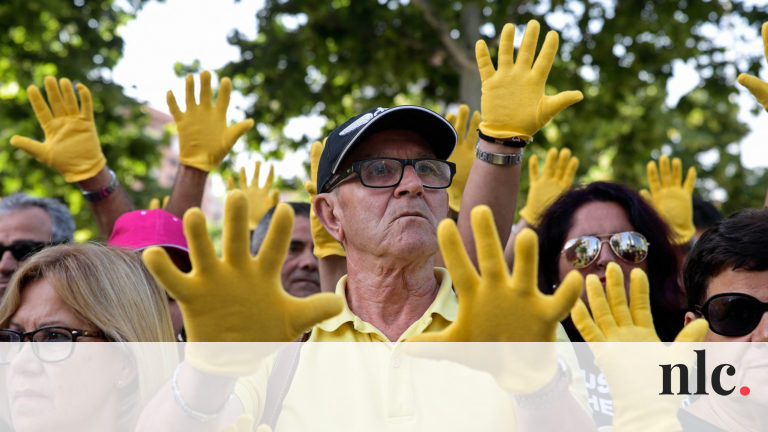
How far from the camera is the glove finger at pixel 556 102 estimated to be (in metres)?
2.28

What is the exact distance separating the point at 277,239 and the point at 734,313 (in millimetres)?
1094

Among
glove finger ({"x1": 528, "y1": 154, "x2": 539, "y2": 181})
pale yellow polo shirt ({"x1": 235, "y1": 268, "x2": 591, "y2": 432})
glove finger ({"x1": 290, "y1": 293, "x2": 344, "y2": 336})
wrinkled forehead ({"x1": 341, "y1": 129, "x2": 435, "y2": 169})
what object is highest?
glove finger ({"x1": 528, "y1": 154, "x2": 539, "y2": 181})

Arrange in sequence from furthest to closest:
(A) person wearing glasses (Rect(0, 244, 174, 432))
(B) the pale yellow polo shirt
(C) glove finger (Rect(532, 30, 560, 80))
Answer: (C) glove finger (Rect(532, 30, 560, 80)) → (A) person wearing glasses (Rect(0, 244, 174, 432)) → (B) the pale yellow polo shirt

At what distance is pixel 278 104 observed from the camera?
7316 mm

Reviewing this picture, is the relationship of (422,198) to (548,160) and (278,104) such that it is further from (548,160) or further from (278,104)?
(278,104)

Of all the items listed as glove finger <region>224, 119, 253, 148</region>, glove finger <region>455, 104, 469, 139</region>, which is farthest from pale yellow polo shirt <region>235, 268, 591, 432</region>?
glove finger <region>224, 119, 253, 148</region>

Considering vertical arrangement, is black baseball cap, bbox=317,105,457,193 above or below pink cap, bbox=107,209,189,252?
above

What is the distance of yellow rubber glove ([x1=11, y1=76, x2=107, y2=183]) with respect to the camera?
3.57m

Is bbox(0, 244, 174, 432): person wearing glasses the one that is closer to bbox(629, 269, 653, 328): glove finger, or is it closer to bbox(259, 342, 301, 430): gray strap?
bbox(259, 342, 301, 430): gray strap

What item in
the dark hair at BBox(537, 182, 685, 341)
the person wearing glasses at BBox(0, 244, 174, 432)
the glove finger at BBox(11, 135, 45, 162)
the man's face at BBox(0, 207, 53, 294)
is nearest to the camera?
the person wearing glasses at BBox(0, 244, 174, 432)

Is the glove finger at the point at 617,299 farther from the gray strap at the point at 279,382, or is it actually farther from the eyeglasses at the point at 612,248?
the eyeglasses at the point at 612,248

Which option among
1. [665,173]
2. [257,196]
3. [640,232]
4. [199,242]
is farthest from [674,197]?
[199,242]

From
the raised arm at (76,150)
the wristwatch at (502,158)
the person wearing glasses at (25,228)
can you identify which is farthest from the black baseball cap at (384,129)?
the raised arm at (76,150)

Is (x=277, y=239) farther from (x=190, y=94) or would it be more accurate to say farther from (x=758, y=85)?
(x=190, y=94)
